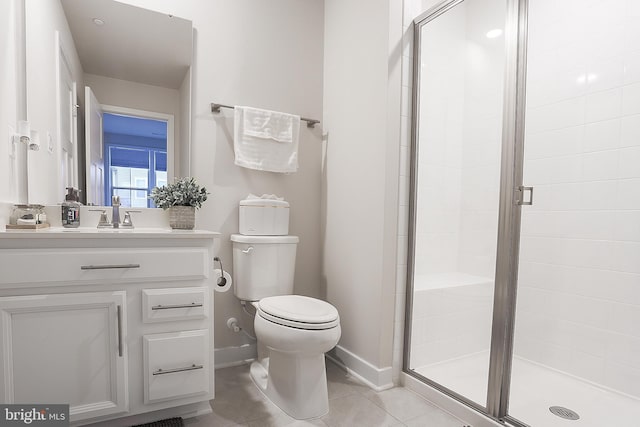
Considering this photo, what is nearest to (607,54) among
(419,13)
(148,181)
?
(419,13)

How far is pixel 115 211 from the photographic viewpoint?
1.64 meters

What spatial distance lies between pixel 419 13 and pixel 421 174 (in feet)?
2.76

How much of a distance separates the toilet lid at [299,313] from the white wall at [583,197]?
944 mm

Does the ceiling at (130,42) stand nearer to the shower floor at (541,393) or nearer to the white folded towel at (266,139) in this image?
the white folded towel at (266,139)

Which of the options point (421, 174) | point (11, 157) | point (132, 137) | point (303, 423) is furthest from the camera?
point (421, 174)

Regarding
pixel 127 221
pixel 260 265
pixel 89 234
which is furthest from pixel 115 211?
pixel 260 265

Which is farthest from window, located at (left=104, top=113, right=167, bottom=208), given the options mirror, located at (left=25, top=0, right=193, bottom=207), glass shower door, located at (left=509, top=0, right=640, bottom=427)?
glass shower door, located at (left=509, top=0, right=640, bottom=427)

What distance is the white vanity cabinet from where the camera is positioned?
1.11 meters

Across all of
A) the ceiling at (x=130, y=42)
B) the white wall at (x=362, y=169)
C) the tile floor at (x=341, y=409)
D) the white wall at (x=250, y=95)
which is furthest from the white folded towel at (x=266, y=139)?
the tile floor at (x=341, y=409)

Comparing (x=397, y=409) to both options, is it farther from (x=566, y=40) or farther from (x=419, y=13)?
(x=566, y=40)

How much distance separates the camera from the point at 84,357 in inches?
46.7

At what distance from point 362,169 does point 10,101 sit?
1.52m

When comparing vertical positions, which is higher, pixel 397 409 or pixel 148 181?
pixel 148 181

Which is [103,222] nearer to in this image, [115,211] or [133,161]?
[115,211]
